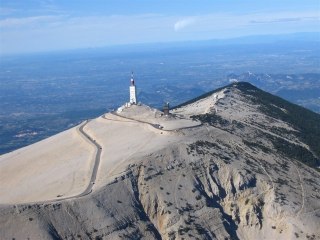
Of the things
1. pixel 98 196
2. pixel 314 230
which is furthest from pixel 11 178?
pixel 314 230

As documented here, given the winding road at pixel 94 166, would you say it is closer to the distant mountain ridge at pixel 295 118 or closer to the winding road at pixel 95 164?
the winding road at pixel 95 164

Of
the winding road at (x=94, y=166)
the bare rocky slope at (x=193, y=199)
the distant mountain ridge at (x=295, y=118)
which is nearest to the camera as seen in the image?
the bare rocky slope at (x=193, y=199)

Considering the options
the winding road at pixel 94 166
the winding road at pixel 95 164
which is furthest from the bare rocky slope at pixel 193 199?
the winding road at pixel 95 164

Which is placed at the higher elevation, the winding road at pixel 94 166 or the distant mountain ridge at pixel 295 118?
the winding road at pixel 94 166

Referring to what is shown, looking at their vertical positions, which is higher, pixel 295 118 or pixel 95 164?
pixel 95 164

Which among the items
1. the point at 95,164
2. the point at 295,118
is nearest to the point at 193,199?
the point at 95,164

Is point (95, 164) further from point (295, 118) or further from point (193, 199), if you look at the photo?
point (295, 118)

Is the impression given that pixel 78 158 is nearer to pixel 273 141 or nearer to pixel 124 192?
pixel 124 192

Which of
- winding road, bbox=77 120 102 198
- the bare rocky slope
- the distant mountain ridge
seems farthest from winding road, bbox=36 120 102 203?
the distant mountain ridge

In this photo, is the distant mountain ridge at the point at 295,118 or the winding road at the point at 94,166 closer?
the winding road at the point at 94,166
